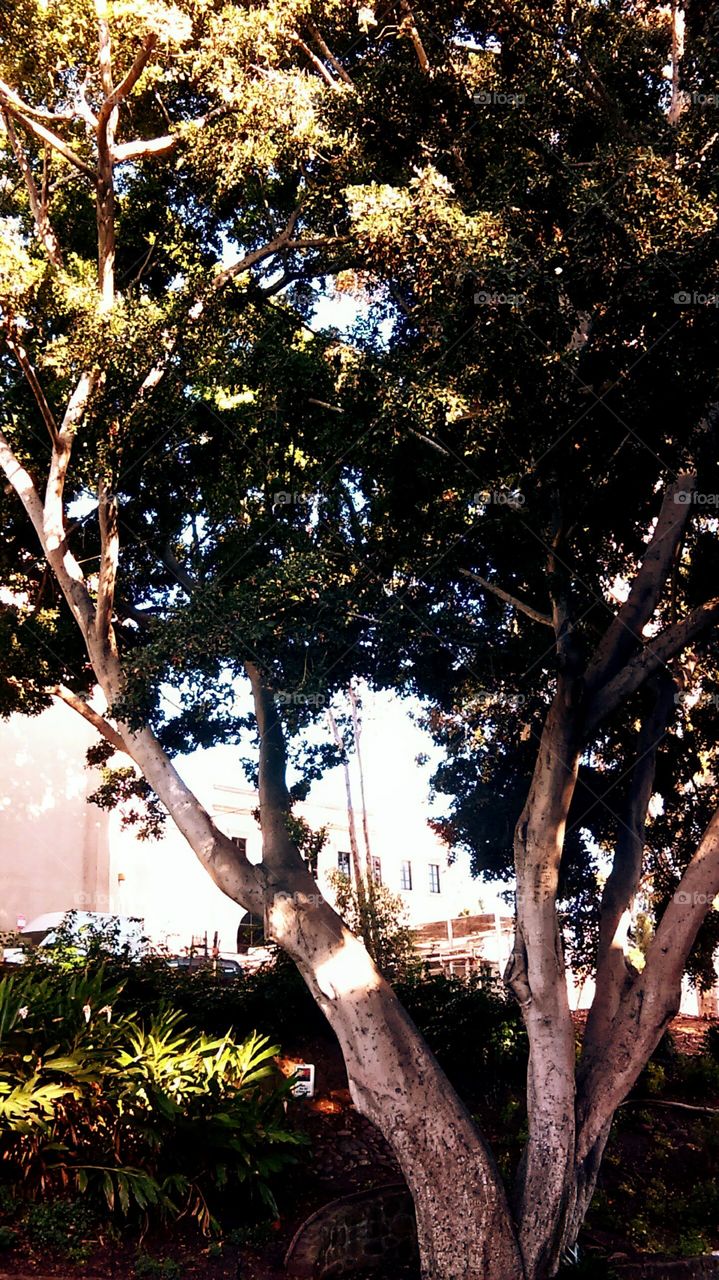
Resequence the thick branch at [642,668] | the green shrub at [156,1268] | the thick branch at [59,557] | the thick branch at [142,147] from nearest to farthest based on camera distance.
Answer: the green shrub at [156,1268] → the thick branch at [642,668] → the thick branch at [142,147] → the thick branch at [59,557]

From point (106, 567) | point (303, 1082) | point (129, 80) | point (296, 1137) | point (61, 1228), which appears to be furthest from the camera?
point (303, 1082)

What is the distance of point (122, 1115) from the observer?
8.45 metres

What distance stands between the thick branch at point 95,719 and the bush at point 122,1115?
2227 mm

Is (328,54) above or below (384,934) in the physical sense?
above

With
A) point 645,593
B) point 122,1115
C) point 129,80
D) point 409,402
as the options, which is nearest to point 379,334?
point 409,402

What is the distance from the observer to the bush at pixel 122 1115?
8.20 metres

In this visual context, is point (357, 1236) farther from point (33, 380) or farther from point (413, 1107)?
point (33, 380)

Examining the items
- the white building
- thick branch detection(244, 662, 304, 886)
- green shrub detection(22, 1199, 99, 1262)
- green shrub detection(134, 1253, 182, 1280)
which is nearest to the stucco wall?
the white building

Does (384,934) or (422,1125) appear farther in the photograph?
(384,934)

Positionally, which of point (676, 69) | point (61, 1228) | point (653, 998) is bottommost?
point (61, 1228)

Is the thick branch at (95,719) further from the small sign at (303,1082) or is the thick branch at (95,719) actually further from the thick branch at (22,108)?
the thick branch at (22,108)

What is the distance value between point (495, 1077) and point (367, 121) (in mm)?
10589

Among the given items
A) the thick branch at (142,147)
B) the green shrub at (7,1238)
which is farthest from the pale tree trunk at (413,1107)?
the thick branch at (142,147)

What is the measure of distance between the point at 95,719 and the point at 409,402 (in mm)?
4628
